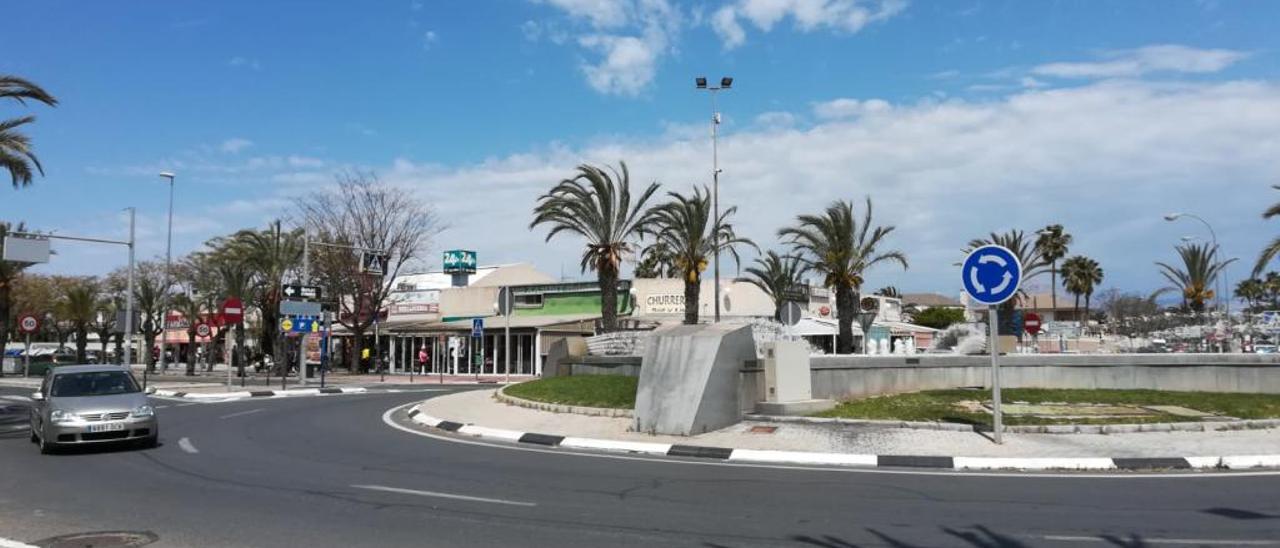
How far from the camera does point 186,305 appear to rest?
68.2 metres

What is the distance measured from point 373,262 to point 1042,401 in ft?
126

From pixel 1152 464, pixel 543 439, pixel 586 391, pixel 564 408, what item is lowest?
pixel 543 439

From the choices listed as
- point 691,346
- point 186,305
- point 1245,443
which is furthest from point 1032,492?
point 186,305

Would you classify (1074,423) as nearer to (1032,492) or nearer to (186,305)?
(1032,492)

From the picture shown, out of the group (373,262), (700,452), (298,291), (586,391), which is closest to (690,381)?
(700,452)

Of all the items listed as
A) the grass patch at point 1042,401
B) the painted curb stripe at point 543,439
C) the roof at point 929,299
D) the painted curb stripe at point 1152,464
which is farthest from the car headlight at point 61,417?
the roof at point 929,299

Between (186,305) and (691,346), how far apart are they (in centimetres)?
6314

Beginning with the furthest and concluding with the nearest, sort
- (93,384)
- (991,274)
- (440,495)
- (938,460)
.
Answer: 1. (93,384)
2. (991,274)
3. (938,460)
4. (440,495)

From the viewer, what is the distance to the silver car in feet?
46.1

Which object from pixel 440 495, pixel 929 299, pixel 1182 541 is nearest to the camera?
pixel 1182 541

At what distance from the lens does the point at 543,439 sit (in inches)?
623

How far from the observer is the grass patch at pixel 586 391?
19.1m

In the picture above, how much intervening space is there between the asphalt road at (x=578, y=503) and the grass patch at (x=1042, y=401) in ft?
13.4

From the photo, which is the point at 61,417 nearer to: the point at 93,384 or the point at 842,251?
the point at 93,384
